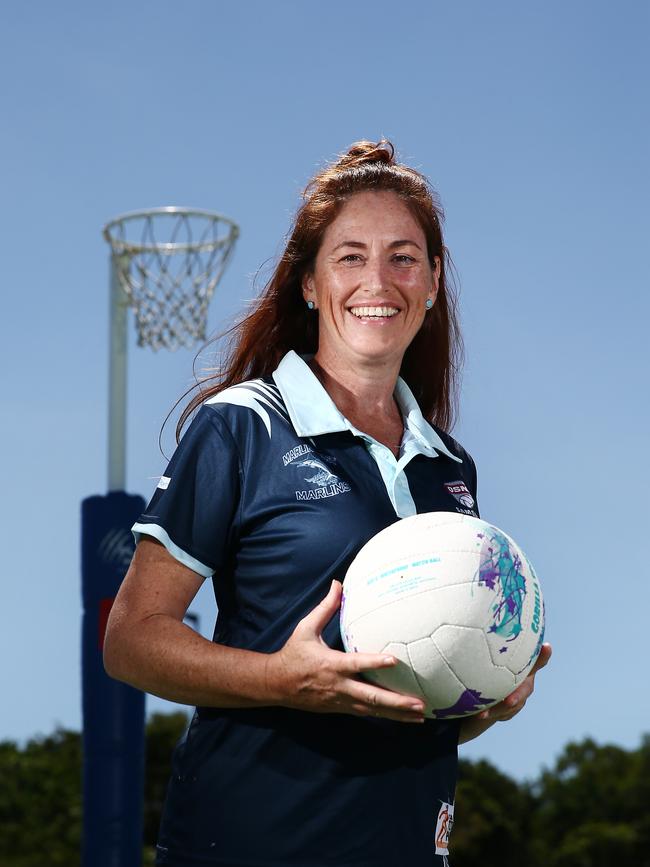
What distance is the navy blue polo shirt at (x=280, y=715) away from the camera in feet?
8.61

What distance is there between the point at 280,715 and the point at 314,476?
1.67ft

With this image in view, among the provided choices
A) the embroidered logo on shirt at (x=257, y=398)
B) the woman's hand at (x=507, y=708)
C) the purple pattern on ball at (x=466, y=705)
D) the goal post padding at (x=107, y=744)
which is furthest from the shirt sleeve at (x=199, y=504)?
the goal post padding at (x=107, y=744)

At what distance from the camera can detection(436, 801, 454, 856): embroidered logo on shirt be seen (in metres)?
2.78

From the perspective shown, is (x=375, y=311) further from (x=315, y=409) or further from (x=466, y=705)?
(x=466, y=705)

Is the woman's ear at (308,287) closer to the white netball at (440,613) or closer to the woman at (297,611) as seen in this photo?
the woman at (297,611)

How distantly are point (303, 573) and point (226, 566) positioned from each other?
7.8 inches

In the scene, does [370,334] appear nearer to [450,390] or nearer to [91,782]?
Result: [450,390]

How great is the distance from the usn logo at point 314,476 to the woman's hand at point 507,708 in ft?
1.86

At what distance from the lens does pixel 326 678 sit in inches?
95.6

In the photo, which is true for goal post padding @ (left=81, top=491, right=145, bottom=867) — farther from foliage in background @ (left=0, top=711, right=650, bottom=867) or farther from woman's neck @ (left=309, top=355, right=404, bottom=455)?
foliage in background @ (left=0, top=711, right=650, bottom=867)

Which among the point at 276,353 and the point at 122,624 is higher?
the point at 276,353

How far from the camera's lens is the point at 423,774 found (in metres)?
2.71

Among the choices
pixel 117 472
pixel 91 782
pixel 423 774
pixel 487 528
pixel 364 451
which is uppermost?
pixel 117 472

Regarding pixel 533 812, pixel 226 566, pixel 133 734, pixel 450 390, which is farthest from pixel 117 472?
pixel 533 812
